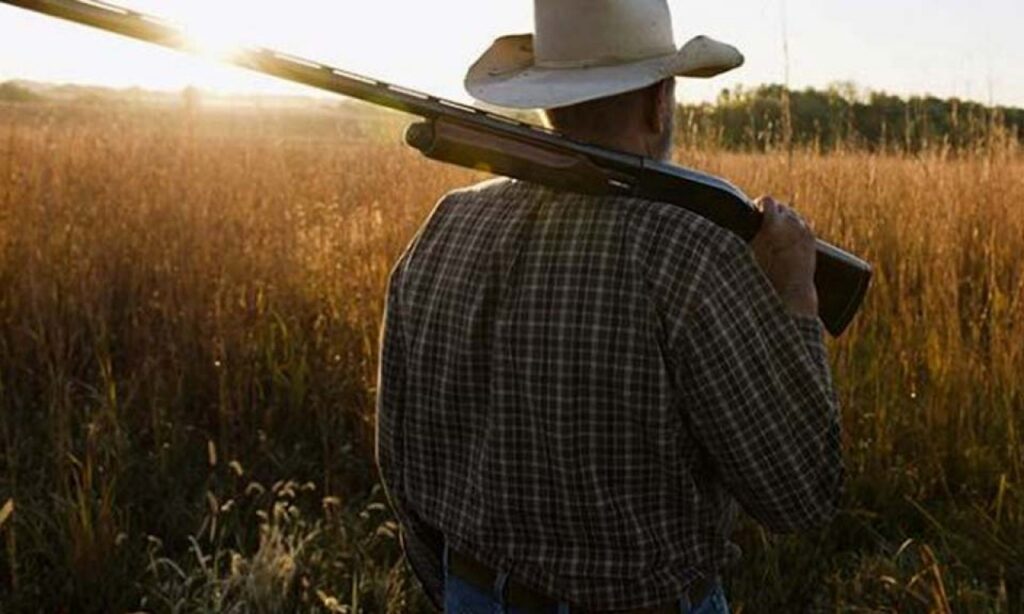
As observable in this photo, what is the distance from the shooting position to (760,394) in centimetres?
143

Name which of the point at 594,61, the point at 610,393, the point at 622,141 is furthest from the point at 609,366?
the point at 594,61

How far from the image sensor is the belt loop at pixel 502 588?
159cm

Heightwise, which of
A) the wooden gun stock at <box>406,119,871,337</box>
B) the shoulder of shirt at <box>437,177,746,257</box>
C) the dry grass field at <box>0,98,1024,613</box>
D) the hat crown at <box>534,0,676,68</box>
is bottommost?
the dry grass field at <box>0,98,1024,613</box>

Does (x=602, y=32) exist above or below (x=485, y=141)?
above

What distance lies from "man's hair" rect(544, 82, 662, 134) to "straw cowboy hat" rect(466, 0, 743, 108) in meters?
0.05

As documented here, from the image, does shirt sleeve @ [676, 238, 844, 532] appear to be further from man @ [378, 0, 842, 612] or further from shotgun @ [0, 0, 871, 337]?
shotgun @ [0, 0, 871, 337]

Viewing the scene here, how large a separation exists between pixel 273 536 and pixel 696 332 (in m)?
1.98

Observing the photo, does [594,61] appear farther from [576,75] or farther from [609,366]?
[609,366]

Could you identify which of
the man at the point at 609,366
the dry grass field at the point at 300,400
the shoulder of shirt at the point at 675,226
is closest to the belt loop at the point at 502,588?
the man at the point at 609,366

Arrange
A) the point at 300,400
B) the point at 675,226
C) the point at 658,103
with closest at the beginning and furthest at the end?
the point at 675,226
the point at 658,103
the point at 300,400

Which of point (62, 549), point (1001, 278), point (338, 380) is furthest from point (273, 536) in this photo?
point (1001, 278)

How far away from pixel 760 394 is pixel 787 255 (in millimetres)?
242

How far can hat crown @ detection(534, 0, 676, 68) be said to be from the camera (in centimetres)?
154

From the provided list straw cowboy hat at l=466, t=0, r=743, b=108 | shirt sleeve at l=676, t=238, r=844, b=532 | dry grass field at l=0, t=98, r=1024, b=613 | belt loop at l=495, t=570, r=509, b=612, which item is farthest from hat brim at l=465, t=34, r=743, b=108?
dry grass field at l=0, t=98, r=1024, b=613
